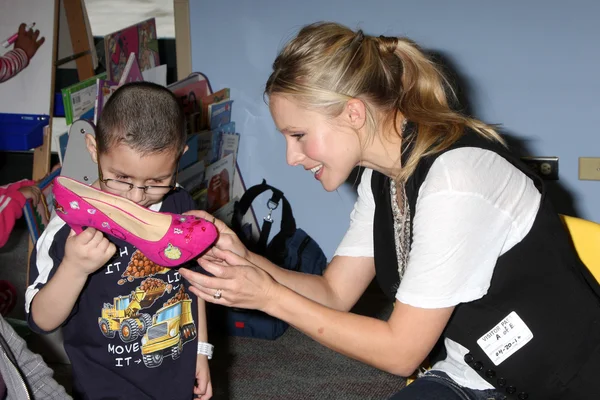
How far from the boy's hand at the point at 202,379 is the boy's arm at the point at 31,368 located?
359 millimetres

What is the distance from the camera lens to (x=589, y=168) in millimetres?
2701

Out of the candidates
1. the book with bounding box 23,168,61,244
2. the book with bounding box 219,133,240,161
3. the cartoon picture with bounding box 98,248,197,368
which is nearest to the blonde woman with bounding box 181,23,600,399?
the cartoon picture with bounding box 98,248,197,368

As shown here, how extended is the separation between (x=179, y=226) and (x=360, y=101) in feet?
1.36

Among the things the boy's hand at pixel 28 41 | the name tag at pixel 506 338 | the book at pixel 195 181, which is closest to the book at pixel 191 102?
the book at pixel 195 181

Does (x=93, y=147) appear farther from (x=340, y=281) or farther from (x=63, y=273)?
(x=340, y=281)

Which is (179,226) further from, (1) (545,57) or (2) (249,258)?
(1) (545,57)

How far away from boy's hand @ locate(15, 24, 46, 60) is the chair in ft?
5.93

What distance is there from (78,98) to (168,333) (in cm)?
109

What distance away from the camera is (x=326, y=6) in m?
2.86

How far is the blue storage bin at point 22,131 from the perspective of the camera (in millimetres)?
2309

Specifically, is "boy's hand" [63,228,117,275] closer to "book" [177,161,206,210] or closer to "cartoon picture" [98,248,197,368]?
"cartoon picture" [98,248,197,368]

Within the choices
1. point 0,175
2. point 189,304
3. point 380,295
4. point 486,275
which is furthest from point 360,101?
point 0,175

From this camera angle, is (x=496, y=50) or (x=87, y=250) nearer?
(x=87, y=250)

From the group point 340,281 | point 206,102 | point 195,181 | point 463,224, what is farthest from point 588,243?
point 206,102
